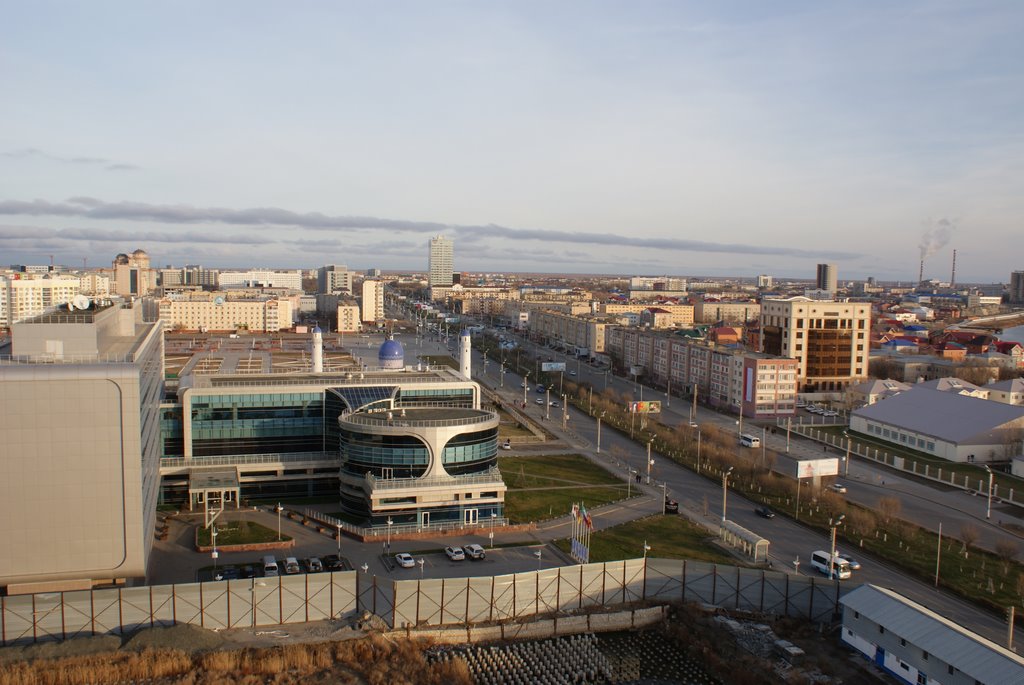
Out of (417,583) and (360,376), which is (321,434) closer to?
(360,376)

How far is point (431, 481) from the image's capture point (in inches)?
1165

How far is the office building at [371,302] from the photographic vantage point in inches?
4813

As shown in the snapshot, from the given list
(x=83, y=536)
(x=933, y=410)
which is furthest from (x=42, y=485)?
(x=933, y=410)

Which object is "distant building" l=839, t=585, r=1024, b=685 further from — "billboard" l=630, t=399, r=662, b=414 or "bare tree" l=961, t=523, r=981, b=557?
"billboard" l=630, t=399, r=662, b=414

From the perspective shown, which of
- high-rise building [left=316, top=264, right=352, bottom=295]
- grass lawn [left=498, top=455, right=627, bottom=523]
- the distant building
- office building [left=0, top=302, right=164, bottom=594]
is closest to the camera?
the distant building

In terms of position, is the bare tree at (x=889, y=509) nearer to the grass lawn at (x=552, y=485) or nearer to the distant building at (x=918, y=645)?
the grass lawn at (x=552, y=485)

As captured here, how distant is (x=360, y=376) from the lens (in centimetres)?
3581

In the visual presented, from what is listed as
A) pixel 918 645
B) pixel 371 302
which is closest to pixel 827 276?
pixel 371 302

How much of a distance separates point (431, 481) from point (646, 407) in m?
25.6

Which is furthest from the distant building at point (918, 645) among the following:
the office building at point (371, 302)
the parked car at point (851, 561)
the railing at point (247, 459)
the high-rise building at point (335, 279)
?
the high-rise building at point (335, 279)

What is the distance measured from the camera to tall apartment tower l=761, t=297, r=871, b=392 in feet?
194

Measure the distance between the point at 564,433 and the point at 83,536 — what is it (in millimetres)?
29559

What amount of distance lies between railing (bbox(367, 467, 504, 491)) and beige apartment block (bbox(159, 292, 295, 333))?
79.9 m

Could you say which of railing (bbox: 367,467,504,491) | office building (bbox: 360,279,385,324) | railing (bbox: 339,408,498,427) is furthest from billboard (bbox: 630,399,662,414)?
office building (bbox: 360,279,385,324)
